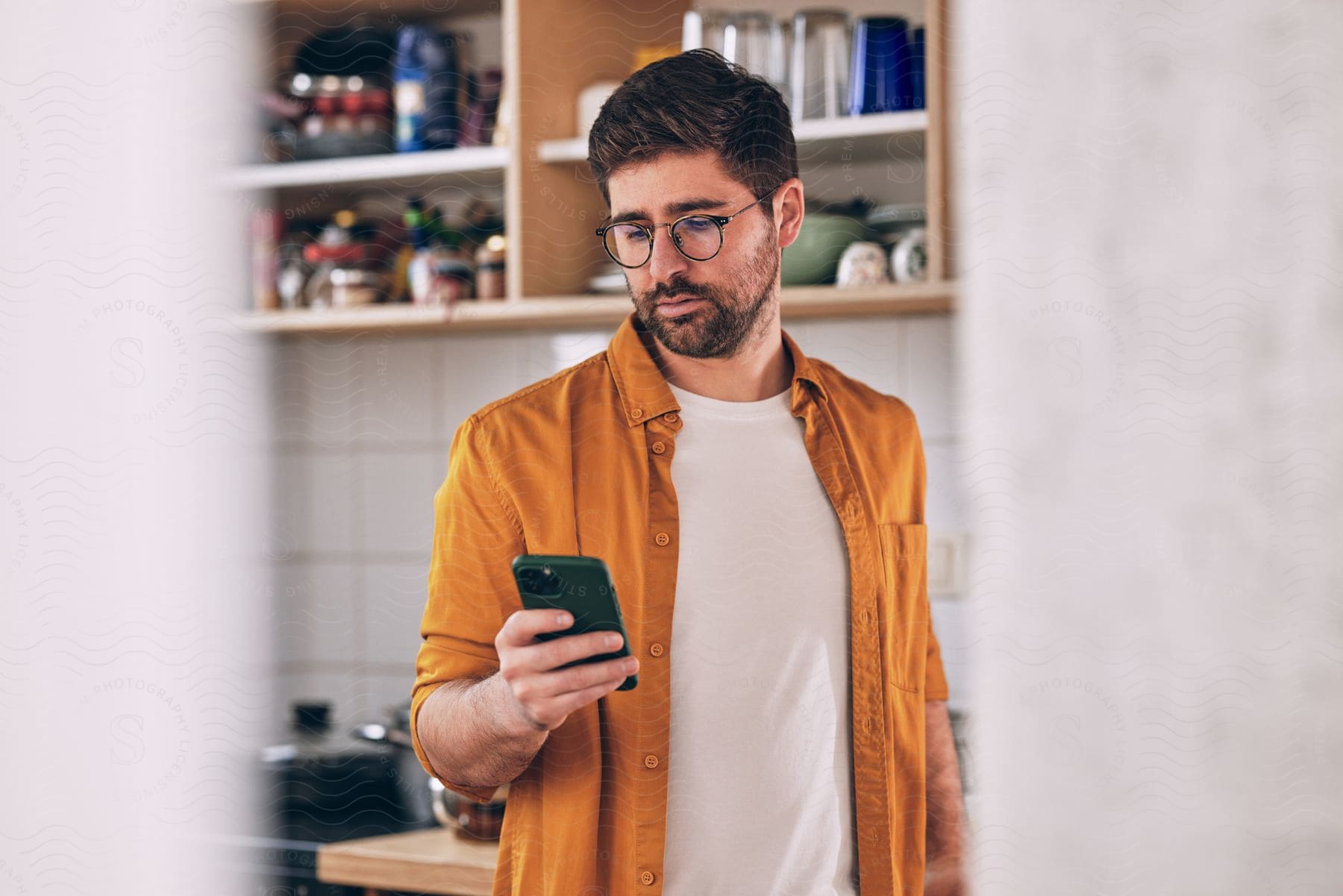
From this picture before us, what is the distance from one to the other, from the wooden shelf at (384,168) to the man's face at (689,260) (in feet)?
1.82

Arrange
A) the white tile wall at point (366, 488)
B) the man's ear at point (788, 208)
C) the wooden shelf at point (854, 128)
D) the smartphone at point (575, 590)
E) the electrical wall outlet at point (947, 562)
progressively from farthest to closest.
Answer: the white tile wall at point (366, 488) → the electrical wall outlet at point (947, 562) → the wooden shelf at point (854, 128) → the man's ear at point (788, 208) → the smartphone at point (575, 590)

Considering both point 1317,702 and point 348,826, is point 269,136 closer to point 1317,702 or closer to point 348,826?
point 348,826

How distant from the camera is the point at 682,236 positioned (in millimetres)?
551

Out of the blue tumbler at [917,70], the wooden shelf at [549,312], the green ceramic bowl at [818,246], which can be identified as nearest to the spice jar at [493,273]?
the wooden shelf at [549,312]

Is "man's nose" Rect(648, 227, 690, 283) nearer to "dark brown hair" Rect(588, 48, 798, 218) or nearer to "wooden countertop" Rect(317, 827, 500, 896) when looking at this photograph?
"dark brown hair" Rect(588, 48, 798, 218)

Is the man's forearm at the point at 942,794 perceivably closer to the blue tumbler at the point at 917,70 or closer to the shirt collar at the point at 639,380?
the shirt collar at the point at 639,380

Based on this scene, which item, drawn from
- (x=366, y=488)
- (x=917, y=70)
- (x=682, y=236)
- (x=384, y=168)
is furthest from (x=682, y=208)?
(x=366, y=488)

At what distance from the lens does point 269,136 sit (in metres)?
1.19

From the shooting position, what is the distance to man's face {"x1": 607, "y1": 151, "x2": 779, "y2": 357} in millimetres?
550

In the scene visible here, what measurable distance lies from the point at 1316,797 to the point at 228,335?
2.14 feet

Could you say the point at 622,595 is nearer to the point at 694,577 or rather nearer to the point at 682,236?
the point at 694,577

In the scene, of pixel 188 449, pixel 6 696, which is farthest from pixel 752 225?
pixel 6 696

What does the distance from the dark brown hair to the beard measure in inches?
1.2

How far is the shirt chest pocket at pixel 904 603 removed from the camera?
62 centimetres
